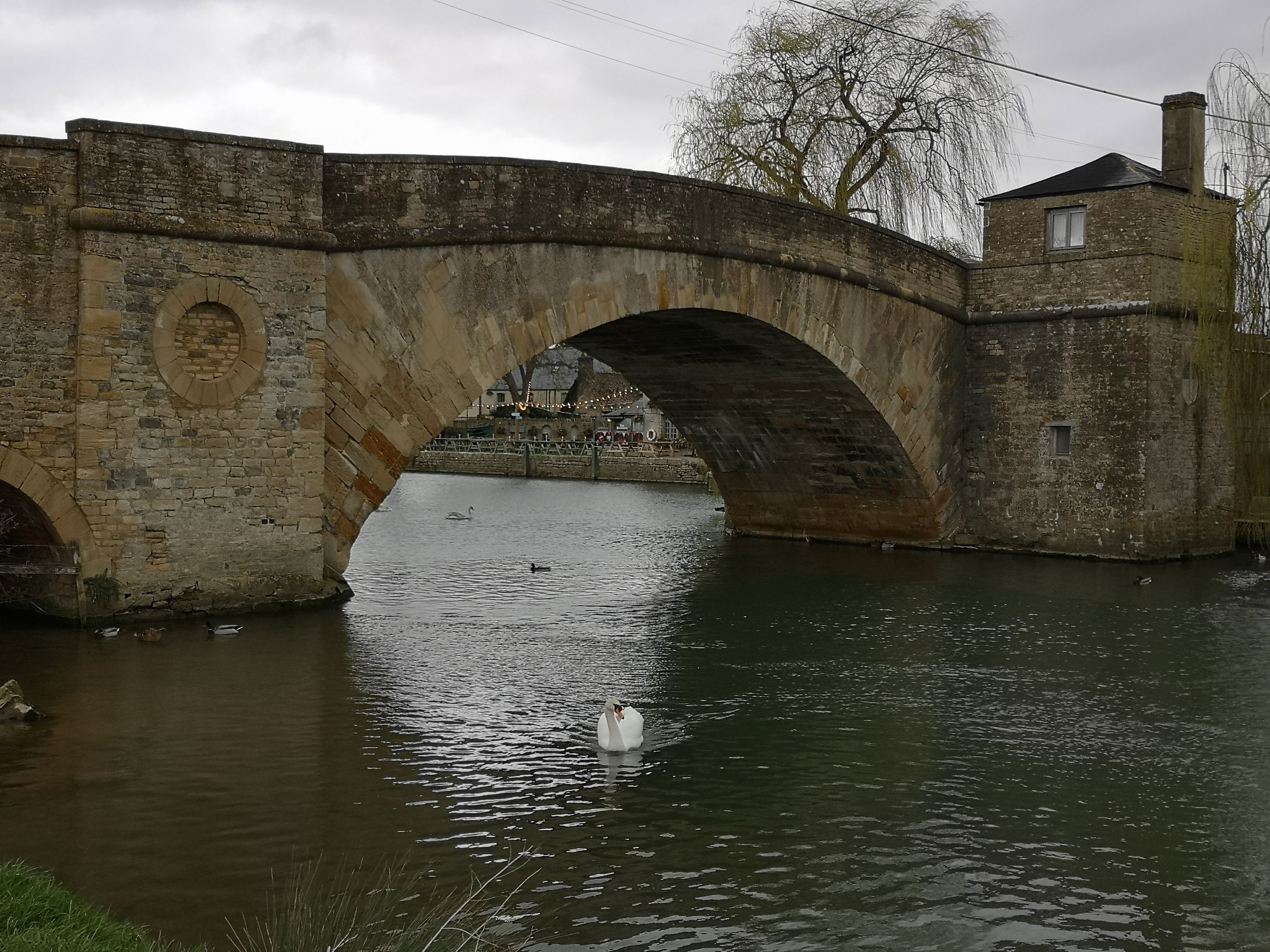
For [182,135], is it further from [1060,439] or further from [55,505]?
[1060,439]

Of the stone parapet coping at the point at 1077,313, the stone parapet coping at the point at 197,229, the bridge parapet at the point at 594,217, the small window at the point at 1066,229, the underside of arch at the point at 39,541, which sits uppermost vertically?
the small window at the point at 1066,229

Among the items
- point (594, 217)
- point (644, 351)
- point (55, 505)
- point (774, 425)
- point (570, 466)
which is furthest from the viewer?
point (570, 466)

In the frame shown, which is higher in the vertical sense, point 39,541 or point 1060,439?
point 1060,439

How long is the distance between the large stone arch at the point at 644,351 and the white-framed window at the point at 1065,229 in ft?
5.70

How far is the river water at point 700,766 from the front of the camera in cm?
591

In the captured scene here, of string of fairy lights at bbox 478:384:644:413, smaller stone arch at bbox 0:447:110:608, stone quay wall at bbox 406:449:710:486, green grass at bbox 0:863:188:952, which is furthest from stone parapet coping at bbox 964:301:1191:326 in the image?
string of fairy lights at bbox 478:384:644:413

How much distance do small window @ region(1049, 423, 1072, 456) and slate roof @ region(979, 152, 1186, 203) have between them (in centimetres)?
314

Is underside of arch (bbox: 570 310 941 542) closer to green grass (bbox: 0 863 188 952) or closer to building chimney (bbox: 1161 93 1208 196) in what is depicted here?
building chimney (bbox: 1161 93 1208 196)


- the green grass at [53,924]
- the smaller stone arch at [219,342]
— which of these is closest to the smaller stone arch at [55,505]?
the smaller stone arch at [219,342]

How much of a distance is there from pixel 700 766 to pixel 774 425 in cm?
1188

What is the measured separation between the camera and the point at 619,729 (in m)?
8.20

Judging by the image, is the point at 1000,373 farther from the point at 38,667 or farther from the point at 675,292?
the point at 38,667

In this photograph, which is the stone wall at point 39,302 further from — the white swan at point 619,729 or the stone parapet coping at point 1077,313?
the stone parapet coping at point 1077,313

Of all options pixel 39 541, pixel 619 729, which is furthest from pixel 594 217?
pixel 619 729
